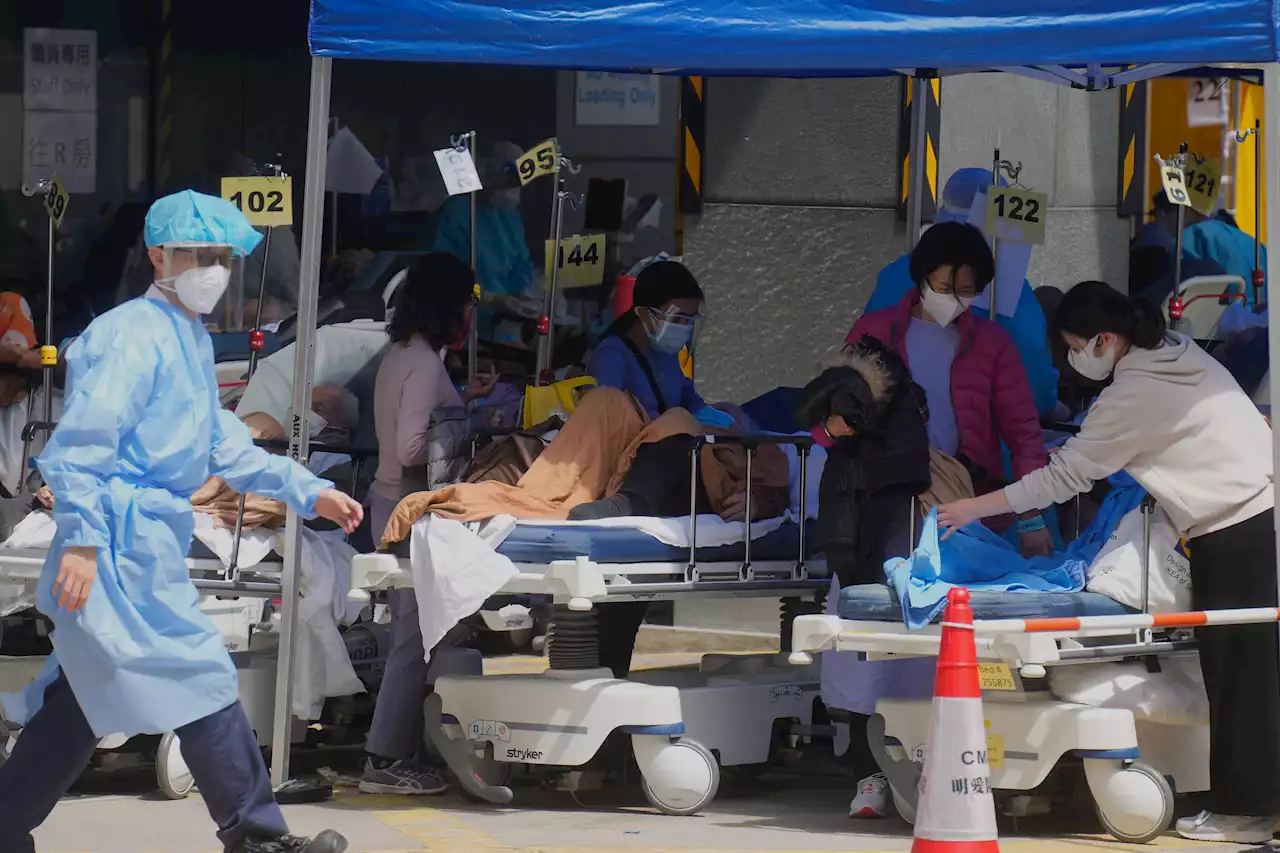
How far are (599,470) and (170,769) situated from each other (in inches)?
68.9

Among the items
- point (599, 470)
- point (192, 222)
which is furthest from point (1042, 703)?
point (192, 222)

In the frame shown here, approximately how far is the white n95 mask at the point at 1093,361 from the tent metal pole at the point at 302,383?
240cm

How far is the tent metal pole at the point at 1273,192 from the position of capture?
6.70 meters

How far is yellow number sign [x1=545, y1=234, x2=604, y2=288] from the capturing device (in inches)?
368

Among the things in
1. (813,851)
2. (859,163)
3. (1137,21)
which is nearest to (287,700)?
(813,851)

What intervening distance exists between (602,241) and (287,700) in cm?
256

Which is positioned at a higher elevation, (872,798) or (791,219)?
(791,219)

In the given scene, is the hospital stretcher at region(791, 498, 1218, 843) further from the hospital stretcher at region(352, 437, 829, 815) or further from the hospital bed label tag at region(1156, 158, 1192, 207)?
the hospital bed label tag at region(1156, 158, 1192, 207)

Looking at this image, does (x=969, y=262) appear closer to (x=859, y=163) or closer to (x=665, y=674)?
(x=665, y=674)

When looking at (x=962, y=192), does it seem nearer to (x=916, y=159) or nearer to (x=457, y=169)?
(x=916, y=159)

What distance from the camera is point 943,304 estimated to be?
7.86m

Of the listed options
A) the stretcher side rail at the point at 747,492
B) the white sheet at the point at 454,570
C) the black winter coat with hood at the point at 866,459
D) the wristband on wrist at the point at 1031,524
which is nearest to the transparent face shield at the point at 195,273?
the white sheet at the point at 454,570

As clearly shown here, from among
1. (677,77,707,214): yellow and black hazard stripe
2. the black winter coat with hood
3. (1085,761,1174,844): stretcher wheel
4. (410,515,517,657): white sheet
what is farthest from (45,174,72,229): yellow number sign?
(1085,761,1174,844): stretcher wheel

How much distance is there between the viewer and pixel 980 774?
5.91 meters
